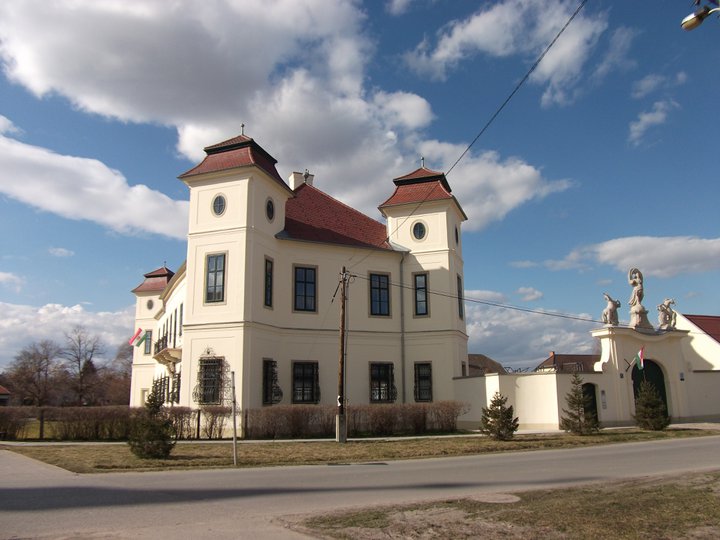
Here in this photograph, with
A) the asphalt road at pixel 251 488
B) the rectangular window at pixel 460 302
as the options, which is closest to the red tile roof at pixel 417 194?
the rectangular window at pixel 460 302

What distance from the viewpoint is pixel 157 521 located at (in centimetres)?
820

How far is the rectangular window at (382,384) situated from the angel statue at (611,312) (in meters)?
10.8

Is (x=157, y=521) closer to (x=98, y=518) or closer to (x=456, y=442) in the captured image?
(x=98, y=518)

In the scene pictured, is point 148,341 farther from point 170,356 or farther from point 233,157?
point 233,157

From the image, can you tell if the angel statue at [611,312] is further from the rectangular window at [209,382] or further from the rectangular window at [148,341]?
the rectangular window at [148,341]

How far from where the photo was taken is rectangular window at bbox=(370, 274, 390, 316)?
3094 cm

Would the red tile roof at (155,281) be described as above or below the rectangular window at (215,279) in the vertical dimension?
above

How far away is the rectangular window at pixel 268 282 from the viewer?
89.2 feet

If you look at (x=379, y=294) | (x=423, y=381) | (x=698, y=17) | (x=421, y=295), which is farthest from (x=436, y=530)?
(x=421, y=295)

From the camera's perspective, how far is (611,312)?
94.6 ft

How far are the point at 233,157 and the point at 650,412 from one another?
21174 millimetres

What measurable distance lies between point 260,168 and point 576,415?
1675 centimetres

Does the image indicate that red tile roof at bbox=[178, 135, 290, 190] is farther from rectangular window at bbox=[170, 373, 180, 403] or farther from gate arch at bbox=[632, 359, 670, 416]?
gate arch at bbox=[632, 359, 670, 416]

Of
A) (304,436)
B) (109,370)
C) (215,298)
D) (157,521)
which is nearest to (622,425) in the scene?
(304,436)
